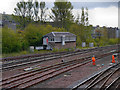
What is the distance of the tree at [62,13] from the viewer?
4042 cm

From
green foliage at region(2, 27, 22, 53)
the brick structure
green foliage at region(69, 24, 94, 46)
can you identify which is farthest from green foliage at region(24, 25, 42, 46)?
green foliage at region(69, 24, 94, 46)

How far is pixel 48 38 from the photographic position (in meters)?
28.4

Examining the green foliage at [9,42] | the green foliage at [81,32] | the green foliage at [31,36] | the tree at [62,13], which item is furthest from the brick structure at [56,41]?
the tree at [62,13]

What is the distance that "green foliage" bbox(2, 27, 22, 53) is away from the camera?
68.5ft

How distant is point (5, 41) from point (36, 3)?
22006 millimetres

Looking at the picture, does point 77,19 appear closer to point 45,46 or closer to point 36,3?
point 36,3

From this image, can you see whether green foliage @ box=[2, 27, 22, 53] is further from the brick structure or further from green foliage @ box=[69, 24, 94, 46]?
green foliage @ box=[69, 24, 94, 46]

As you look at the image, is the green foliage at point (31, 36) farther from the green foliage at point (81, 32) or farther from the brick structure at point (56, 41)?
the green foliage at point (81, 32)

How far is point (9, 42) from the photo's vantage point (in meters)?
21.7

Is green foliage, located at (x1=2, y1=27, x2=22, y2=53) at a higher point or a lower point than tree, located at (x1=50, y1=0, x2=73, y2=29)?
lower

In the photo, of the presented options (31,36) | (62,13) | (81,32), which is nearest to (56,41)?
(31,36)

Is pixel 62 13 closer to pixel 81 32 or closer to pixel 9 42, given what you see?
pixel 81 32

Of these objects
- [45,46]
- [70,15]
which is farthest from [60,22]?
[45,46]

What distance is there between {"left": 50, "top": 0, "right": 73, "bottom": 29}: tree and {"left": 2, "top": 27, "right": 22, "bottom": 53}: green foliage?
20.2 meters
